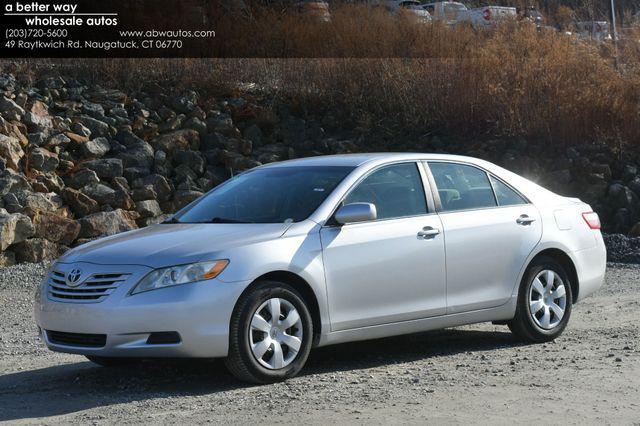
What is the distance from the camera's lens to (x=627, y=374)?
27.3 ft

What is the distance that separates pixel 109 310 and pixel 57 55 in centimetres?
1726

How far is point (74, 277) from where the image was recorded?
26.7 ft

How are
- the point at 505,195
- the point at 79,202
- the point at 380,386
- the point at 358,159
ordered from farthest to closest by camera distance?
1. the point at 79,202
2. the point at 505,195
3. the point at 358,159
4. the point at 380,386

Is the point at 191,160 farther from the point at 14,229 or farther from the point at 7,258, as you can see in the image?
the point at 7,258

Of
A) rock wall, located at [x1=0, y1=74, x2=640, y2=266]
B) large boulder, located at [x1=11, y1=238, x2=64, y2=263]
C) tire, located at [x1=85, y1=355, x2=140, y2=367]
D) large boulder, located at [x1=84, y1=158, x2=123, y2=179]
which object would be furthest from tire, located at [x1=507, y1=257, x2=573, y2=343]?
large boulder, located at [x1=84, y1=158, x2=123, y2=179]

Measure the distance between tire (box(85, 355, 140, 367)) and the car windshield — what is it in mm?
1166

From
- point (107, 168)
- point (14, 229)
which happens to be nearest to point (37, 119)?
point (107, 168)

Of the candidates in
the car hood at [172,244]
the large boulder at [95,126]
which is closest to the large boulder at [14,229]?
the large boulder at [95,126]

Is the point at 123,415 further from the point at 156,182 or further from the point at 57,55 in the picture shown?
the point at 57,55

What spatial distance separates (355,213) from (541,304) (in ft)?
7.29

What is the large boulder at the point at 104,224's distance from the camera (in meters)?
17.6

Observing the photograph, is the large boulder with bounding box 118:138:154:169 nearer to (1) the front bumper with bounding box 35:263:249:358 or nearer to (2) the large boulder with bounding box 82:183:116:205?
(2) the large boulder with bounding box 82:183:116:205

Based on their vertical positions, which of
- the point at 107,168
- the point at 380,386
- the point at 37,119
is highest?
the point at 37,119

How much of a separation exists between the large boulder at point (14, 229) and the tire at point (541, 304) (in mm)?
8822
